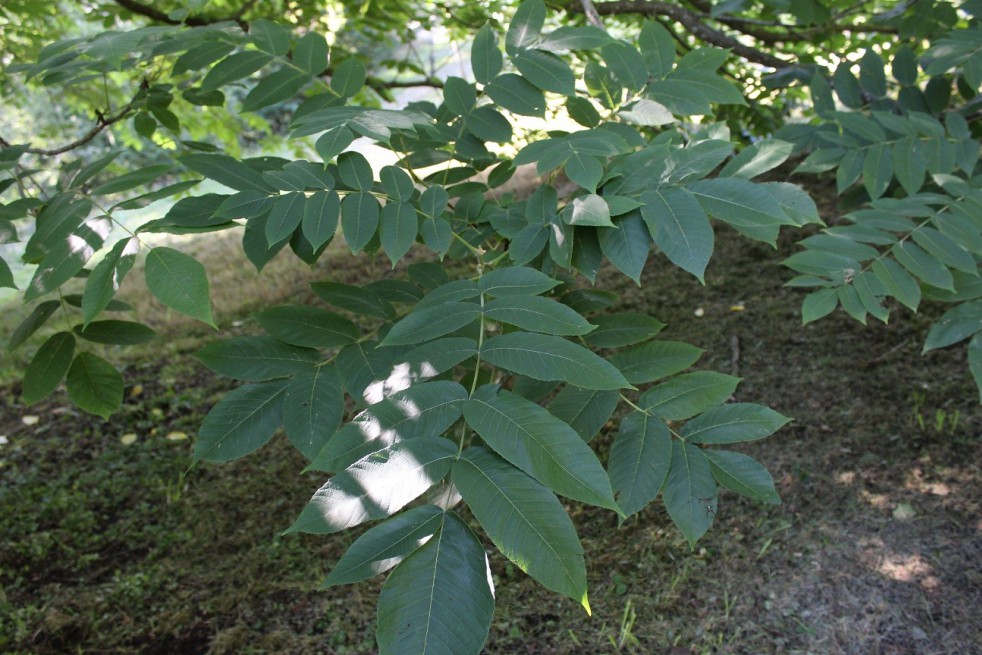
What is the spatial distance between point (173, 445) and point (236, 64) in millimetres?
2218

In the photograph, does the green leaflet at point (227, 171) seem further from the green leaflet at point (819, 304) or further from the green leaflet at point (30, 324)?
the green leaflet at point (819, 304)

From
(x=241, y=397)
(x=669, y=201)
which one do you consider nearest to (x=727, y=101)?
(x=669, y=201)

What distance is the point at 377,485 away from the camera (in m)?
1.03

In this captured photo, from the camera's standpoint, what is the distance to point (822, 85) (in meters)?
2.93

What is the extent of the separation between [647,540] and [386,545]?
199 centimetres

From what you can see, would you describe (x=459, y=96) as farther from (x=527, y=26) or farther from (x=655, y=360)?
(x=655, y=360)

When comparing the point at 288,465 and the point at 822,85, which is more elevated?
the point at 822,85

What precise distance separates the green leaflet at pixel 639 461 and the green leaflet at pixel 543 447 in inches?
10.3

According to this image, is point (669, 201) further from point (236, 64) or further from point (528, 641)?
point (528, 641)

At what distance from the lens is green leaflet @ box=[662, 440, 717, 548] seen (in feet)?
4.14

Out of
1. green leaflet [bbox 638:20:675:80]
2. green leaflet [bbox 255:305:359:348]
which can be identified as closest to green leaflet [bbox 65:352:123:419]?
green leaflet [bbox 255:305:359:348]

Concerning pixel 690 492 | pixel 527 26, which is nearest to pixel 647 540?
pixel 690 492

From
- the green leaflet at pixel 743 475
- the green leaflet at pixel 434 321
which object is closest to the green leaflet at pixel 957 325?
the green leaflet at pixel 743 475

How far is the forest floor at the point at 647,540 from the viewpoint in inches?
95.7
